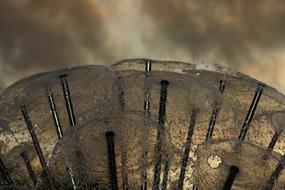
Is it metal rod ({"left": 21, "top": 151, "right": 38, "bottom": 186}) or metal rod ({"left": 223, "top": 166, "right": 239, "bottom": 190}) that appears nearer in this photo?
metal rod ({"left": 223, "top": 166, "right": 239, "bottom": 190})

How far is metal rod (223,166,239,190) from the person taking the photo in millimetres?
8646

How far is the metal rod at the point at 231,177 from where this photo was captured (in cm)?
865

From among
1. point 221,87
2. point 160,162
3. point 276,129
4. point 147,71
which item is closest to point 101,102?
point 147,71

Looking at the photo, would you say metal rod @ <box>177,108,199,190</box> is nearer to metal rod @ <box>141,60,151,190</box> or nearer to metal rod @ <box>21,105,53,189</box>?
metal rod @ <box>141,60,151,190</box>

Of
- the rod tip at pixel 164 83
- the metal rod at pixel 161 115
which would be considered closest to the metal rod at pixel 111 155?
the metal rod at pixel 161 115

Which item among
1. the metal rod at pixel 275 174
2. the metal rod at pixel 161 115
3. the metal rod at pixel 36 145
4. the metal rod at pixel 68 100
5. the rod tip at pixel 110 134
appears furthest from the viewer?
the metal rod at pixel 68 100

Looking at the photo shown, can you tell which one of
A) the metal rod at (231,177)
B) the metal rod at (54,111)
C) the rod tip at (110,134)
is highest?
the metal rod at (54,111)

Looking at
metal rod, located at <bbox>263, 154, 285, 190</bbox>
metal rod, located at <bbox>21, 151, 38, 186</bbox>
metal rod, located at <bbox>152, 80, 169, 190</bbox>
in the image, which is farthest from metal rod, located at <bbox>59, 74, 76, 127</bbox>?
metal rod, located at <bbox>263, 154, 285, 190</bbox>

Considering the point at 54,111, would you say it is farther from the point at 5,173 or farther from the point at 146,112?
the point at 146,112

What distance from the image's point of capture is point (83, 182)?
35.6 ft

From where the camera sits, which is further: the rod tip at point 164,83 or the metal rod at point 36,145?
the metal rod at point 36,145

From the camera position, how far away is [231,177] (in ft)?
28.9

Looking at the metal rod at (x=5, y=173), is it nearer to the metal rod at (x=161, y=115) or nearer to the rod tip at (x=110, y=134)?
the rod tip at (x=110, y=134)

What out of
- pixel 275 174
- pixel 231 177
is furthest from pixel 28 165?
pixel 275 174
